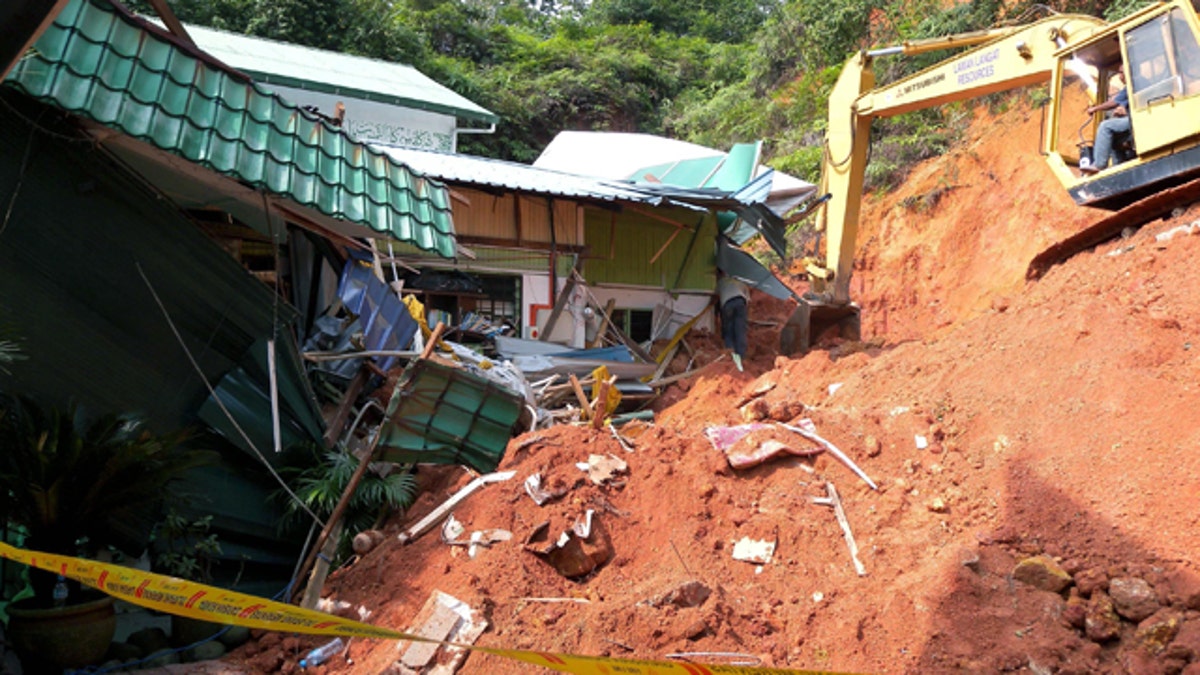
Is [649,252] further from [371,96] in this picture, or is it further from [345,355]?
[371,96]

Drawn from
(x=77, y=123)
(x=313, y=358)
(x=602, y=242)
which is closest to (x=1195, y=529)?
(x=313, y=358)

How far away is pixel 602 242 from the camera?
15.4 meters

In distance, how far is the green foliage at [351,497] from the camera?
689 centimetres

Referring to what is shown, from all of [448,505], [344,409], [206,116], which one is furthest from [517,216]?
[206,116]

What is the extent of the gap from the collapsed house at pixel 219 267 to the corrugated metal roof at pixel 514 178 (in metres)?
3.46

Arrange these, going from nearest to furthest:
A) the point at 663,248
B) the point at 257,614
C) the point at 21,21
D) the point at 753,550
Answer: the point at 21,21
the point at 257,614
the point at 753,550
the point at 663,248

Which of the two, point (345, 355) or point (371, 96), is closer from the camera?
point (345, 355)

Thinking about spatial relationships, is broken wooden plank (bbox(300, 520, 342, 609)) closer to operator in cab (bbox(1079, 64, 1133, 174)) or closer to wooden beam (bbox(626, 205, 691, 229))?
operator in cab (bbox(1079, 64, 1133, 174))

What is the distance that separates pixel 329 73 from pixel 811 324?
46.1ft

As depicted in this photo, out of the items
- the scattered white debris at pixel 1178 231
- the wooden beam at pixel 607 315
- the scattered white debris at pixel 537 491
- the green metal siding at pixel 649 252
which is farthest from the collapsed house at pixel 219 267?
the scattered white debris at pixel 1178 231

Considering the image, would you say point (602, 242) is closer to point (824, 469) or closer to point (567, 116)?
point (824, 469)

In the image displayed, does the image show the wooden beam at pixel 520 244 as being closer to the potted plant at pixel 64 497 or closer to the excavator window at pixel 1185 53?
the potted plant at pixel 64 497

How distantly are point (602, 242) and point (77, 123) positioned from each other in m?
10.5

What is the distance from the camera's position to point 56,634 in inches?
184
